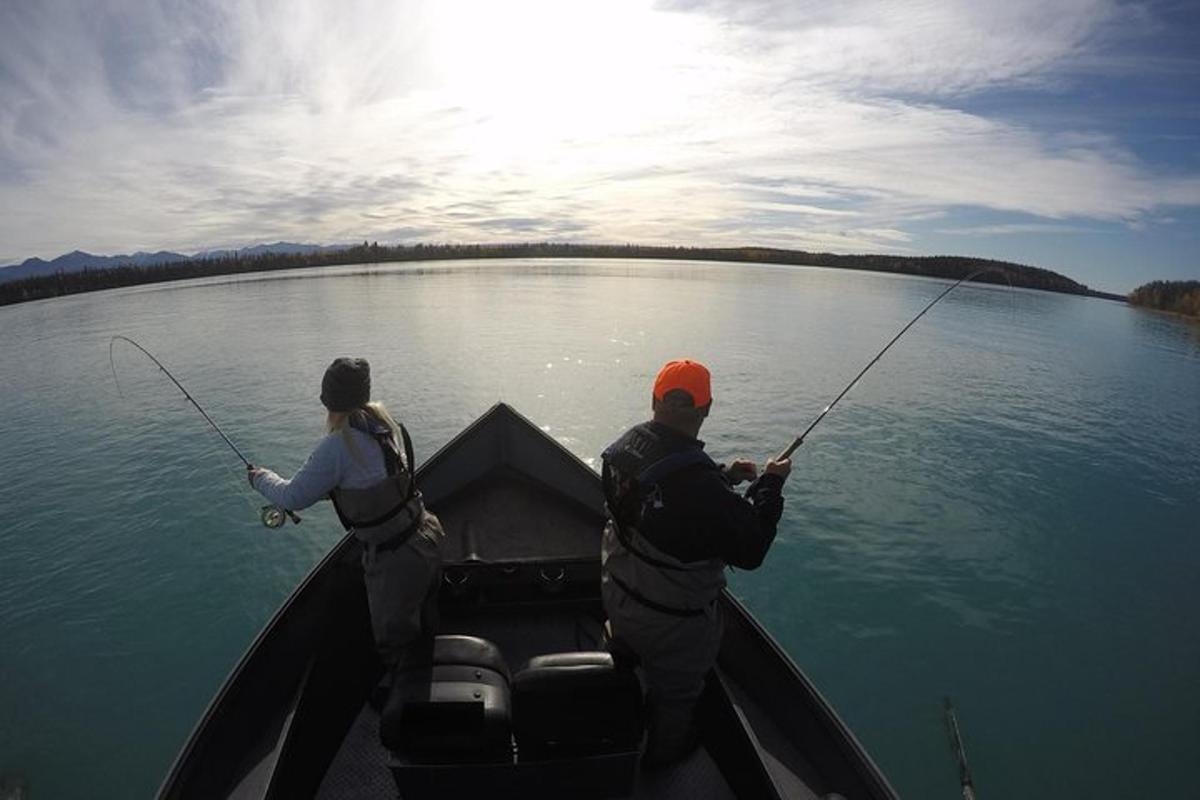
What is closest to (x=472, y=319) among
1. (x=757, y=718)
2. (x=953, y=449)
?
(x=953, y=449)

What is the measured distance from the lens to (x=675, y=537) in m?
2.52

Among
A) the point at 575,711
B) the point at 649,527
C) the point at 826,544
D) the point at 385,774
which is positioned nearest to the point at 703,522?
the point at 649,527

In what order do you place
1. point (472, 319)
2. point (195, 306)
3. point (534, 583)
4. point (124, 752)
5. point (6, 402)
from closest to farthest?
point (534, 583)
point (124, 752)
point (6, 402)
point (472, 319)
point (195, 306)

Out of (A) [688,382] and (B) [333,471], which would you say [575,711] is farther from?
(B) [333,471]

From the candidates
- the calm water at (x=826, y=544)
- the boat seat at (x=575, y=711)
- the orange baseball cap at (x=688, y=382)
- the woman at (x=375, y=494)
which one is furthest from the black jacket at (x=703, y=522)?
the calm water at (x=826, y=544)

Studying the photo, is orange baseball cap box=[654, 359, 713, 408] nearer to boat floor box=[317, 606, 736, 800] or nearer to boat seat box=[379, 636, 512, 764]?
boat seat box=[379, 636, 512, 764]

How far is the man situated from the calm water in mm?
3564

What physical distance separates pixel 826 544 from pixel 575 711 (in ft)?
23.3

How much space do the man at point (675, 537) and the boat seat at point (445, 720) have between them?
0.76m

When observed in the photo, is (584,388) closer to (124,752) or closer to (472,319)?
(124,752)

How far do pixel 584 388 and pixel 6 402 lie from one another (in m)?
16.4

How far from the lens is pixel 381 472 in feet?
10.5

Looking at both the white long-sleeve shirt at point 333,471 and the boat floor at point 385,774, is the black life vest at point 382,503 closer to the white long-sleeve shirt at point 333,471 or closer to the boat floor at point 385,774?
the white long-sleeve shirt at point 333,471

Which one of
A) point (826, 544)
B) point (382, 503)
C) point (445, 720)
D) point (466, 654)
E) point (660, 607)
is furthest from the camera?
point (826, 544)
